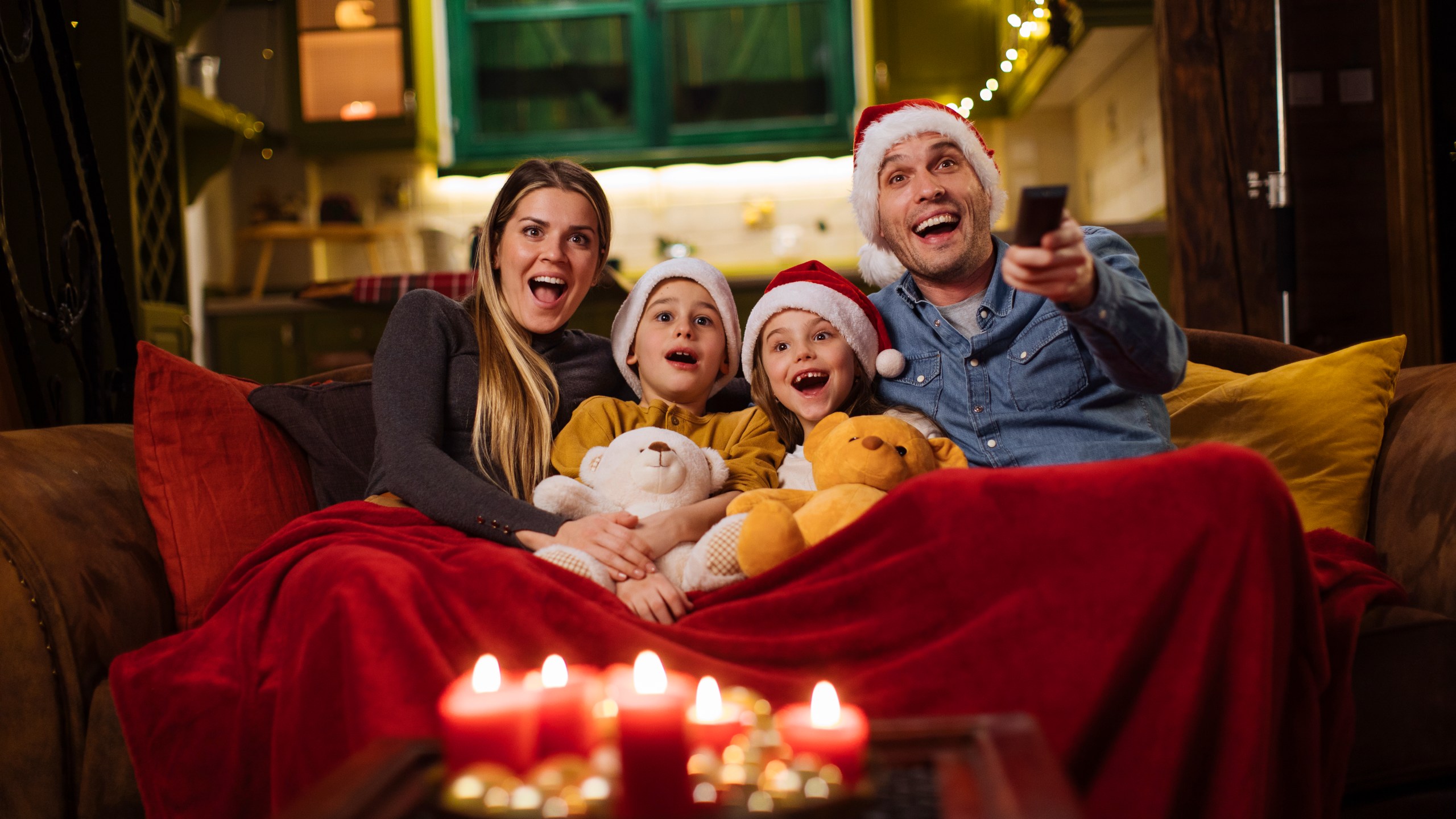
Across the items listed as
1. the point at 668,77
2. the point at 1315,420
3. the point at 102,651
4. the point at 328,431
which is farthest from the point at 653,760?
the point at 668,77

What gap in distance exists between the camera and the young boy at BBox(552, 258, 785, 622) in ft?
5.00

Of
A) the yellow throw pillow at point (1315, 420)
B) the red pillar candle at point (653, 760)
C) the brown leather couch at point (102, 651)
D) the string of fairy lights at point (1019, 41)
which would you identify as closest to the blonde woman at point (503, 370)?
the brown leather couch at point (102, 651)

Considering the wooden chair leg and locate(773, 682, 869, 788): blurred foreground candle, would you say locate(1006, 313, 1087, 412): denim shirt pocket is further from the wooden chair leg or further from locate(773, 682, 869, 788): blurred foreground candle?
the wooden chair leg

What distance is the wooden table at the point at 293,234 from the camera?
4.45 meters

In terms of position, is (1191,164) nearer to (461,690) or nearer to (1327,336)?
(1327,336)

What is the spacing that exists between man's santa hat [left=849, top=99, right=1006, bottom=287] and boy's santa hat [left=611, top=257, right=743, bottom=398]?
0.77 ft

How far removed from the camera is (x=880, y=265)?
1688 mm

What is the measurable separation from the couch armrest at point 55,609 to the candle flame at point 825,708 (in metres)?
0.95

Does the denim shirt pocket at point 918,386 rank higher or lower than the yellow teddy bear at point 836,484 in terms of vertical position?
higher

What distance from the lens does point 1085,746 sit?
996 millimetres

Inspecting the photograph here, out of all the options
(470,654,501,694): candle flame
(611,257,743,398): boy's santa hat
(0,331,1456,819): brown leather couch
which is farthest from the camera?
(611,257,743,398): boy's santa hat

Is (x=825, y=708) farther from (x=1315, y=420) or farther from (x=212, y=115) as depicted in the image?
(x=212, y=115)

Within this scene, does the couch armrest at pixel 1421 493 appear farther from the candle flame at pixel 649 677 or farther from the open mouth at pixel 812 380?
the candle flame at pixel 649 677

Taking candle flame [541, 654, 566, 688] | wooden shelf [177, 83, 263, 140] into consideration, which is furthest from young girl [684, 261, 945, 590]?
wooden shelf [177, 83, 263, 140]
